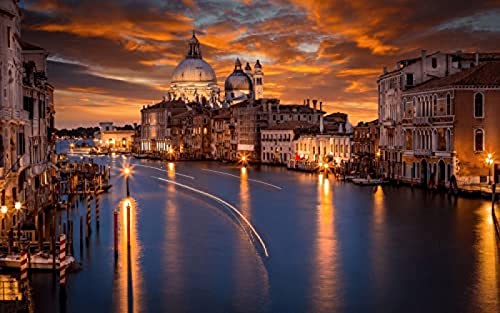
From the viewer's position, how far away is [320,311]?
10.2 m

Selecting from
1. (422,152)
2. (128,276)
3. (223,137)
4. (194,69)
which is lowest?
(128,276)

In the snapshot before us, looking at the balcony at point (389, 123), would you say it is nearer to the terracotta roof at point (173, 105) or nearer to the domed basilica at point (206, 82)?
the domed basilica at point (206, 82)

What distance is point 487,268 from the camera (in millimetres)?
12578

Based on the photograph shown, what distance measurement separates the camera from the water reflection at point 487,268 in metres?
10.5

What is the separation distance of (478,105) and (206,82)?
193 ft

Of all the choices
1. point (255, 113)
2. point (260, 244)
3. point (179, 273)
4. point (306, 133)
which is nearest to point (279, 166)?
point (306, 133)

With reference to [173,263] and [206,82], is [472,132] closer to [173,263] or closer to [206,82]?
[173,263]

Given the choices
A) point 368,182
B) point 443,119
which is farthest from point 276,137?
point 443,119

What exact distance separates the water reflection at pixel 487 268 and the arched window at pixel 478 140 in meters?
6.80

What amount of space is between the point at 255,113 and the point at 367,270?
40125 millimetres

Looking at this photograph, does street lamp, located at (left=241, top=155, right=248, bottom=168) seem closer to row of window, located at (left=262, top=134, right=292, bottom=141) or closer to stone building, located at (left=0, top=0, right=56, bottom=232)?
row of window, located at (left=262, top=134, right=292, bottom=141)

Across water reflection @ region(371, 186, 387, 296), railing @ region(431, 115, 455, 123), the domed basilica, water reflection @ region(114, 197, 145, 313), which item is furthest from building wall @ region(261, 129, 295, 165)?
water reflection @ region(114, 197, 145, 313)

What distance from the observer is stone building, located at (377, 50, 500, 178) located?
2856cm

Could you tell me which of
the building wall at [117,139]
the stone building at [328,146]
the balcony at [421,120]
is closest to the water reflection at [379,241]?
the balcony at [421,120]
